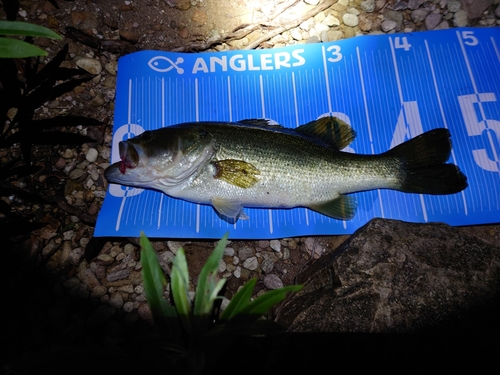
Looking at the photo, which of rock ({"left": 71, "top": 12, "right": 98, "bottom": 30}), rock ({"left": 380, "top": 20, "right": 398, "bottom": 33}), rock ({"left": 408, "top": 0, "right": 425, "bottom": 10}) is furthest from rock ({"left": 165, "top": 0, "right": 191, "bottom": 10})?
rock ({"left": 408, "top": 0, "right": 425, "bottom": 10})

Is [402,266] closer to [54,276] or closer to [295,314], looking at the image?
[295,314]

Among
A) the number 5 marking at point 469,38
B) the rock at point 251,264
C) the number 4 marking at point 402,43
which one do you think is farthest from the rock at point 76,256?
the number 5 marking at point 469,38

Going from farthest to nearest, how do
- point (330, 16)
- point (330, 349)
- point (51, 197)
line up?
point (330, 16) → point (51, 197) → point (330, 349)

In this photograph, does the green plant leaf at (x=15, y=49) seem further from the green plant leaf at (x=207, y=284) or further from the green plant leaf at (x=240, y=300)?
the green plant leaf at (x=240, y=300)

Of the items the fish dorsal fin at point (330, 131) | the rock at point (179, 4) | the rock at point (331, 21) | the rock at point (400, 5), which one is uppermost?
the rock at point (179, 4)

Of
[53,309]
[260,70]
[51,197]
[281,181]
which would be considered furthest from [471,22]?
[53,309]

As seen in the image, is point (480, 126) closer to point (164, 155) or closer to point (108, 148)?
point (164, 155)
